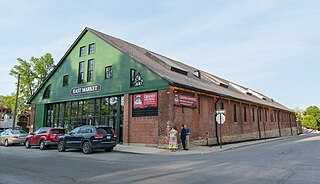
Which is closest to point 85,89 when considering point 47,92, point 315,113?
point 47,92

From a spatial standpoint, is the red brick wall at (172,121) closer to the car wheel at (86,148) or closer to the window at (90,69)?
the car wheel at (86,148)

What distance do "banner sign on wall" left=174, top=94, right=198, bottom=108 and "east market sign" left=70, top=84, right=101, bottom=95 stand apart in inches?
319

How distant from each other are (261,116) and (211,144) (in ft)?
53.5

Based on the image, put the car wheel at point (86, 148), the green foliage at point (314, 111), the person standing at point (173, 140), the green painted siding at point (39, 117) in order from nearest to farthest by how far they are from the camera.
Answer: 1. the car wheel at point (86, 148)
2. the person standing at point (173, 140)
3. the green painted siding at point (39, 117)
4. the green foliage at point (314, 111)

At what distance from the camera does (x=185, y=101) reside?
1847 centimetres

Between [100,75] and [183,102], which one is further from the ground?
[100,75]

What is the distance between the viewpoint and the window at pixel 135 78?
19.3 metres

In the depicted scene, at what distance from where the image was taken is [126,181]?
6664mm

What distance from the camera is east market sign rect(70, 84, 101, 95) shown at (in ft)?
73.0

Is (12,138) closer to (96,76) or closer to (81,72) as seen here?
(81,72)

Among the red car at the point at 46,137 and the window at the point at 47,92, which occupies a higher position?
the window at the point at 47,92

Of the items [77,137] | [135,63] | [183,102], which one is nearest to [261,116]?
[183,102]

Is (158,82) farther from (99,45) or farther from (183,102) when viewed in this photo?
(99,45)

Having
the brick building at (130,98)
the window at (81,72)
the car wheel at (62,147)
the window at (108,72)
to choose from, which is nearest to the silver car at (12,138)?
the brick building at (130,98)
